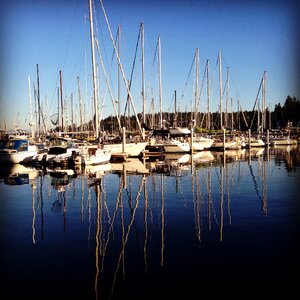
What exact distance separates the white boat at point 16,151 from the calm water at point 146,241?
51.2 ft

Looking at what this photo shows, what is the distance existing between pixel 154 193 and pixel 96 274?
29.8ft

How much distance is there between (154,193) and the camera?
15914 mm

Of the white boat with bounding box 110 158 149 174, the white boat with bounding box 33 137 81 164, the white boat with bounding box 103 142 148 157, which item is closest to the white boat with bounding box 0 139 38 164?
the white boat with bounding box 33 137 81 164

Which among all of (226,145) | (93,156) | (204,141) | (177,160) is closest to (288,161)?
(177,160)

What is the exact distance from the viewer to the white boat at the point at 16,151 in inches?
1238

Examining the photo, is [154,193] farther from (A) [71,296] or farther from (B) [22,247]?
(A) [71,296]

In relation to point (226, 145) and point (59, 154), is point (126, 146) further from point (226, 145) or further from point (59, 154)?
point (226, 145)

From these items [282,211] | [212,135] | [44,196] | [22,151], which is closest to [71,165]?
[22,151]

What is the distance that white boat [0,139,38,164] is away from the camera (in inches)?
1238

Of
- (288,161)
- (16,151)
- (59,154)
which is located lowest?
(288,161)

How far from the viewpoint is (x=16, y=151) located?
32.0 metres

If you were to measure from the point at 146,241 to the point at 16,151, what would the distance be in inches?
1015

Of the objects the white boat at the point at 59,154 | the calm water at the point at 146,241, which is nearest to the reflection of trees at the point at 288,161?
the calm water at the point at 146,241

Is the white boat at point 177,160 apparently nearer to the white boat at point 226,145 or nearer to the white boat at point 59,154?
the white boat at point 59,154
